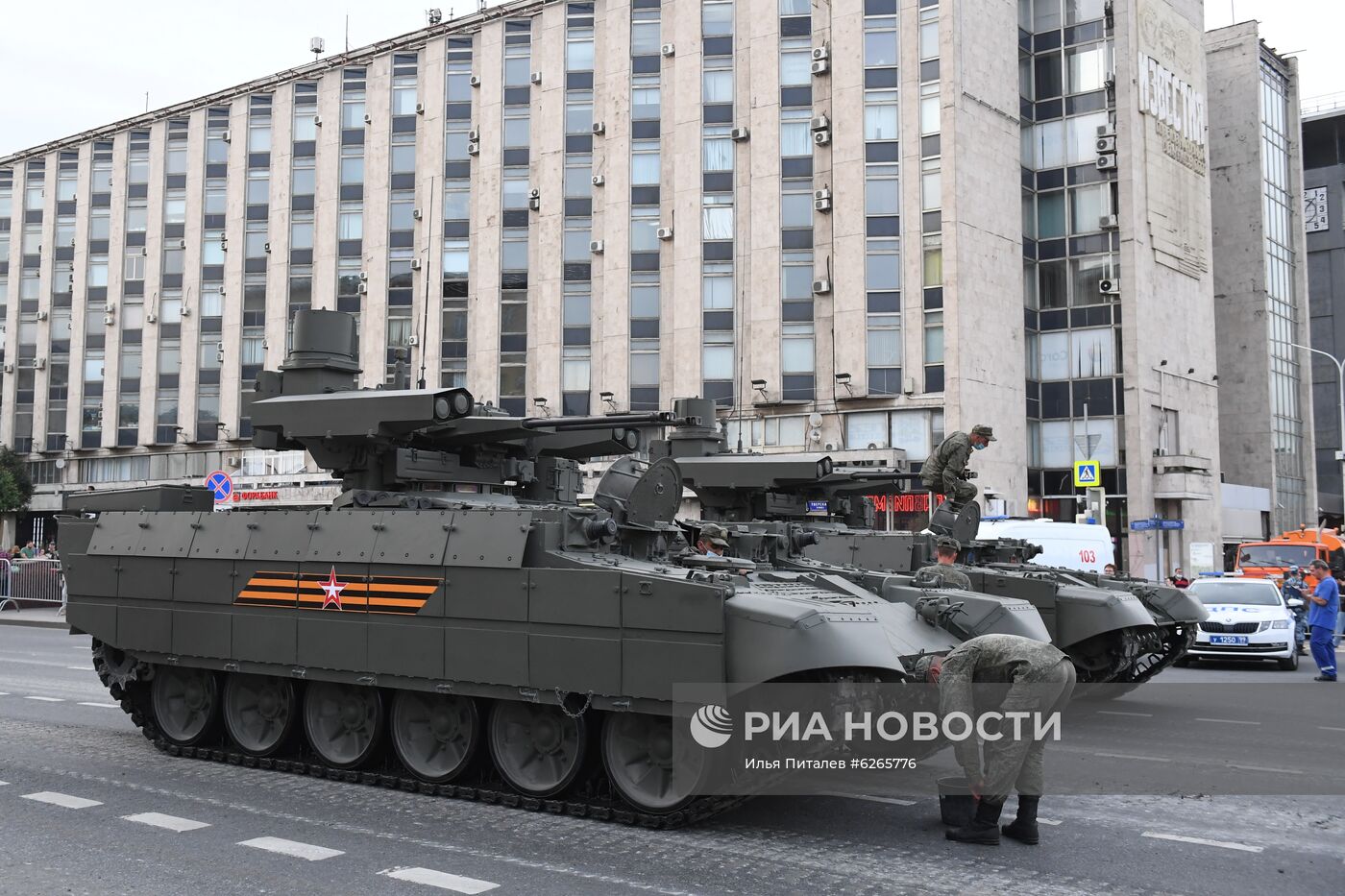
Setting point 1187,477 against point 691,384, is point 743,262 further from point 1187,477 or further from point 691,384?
point 1187,477

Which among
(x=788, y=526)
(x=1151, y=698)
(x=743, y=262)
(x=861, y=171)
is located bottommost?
(x=1151, y=698)

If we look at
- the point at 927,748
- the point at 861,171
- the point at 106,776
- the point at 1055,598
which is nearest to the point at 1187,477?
the point at 861,171

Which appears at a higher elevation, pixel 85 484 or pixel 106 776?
pixel 85 484

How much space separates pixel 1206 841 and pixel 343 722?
6.71 metres

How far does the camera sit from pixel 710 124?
121 ft

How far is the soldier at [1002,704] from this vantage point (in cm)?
789

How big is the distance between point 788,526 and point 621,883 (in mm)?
7959

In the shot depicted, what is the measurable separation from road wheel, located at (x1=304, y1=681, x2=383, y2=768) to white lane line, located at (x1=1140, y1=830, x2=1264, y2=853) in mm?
5905

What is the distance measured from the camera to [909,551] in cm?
1562

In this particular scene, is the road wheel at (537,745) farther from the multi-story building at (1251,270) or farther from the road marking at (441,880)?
the multi-story building at (1251,270)

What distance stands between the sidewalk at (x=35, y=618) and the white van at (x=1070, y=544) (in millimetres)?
20105

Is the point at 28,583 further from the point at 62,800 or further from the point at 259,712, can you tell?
the point at 62,800

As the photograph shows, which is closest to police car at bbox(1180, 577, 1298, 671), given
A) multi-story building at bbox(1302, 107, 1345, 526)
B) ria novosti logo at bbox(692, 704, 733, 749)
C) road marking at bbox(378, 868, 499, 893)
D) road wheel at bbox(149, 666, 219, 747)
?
ria novosti logo at bbox(692, 704, 733, 749)

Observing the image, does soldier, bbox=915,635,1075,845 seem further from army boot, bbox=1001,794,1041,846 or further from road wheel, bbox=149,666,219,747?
road wheel, bbox=149,666,219,747
